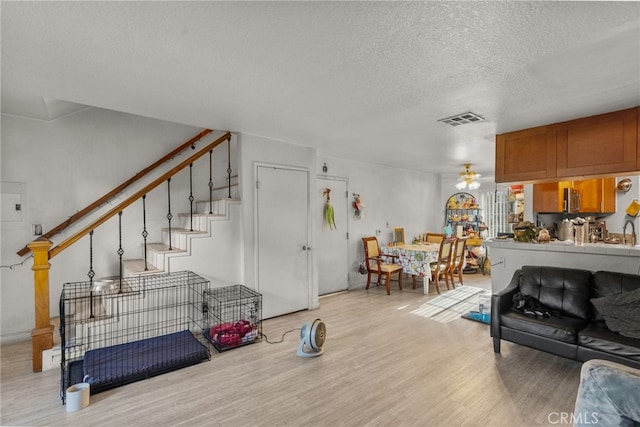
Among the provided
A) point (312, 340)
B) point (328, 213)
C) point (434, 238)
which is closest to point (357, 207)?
point (328, 213)

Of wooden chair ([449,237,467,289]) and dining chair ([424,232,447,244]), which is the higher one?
dining chair ([424,232,447,244])

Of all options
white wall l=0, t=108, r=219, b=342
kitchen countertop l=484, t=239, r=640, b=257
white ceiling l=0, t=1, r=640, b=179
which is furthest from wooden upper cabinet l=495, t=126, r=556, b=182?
white wall l=0, t=108, r=219, b=342

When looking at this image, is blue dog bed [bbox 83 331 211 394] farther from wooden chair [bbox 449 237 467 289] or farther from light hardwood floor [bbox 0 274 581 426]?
wooden chair [bbox 449 237 467 289]

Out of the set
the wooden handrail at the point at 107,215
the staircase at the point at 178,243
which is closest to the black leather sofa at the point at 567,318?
the staircase at the point at 178,243

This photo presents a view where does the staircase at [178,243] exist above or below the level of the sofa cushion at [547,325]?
above

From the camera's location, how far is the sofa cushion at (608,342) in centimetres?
229

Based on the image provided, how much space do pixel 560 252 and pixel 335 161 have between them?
11.7ft

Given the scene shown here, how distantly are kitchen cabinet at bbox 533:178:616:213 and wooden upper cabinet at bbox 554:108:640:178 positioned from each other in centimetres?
159

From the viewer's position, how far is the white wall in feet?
11.0

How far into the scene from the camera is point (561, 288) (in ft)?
9.97

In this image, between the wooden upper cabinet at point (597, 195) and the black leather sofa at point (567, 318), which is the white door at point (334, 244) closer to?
the black leather sofa at point (567, 318)

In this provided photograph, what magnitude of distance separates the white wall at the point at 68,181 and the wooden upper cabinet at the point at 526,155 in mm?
4415

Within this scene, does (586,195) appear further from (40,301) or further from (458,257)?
(40,301)

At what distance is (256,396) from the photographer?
240cm
